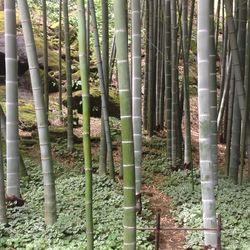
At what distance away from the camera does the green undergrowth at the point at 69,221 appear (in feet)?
14.2

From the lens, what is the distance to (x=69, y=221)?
466 cm

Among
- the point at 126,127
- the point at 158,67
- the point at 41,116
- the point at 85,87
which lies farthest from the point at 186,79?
the point at 126,127

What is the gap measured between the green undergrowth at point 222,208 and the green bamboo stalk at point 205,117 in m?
0.40

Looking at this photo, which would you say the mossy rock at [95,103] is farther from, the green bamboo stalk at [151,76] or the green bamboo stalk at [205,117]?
the green bamboo stalk at [205,117]

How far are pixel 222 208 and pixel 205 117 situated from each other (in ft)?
5.63

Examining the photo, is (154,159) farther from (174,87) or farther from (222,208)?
(222,208)

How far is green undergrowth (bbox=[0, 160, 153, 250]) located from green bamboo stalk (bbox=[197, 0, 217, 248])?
667mm

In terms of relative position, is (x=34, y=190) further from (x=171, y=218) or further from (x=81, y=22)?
(x=81, y=22)

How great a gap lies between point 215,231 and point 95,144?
505 cm

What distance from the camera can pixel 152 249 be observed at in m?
4.28

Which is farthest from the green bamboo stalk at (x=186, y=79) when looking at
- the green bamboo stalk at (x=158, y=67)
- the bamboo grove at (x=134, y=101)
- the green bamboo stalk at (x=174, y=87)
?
the green bamboo stalk at (x=158, y=67)

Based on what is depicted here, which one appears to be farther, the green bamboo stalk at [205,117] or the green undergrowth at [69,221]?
the green undergrowth at [69,221]

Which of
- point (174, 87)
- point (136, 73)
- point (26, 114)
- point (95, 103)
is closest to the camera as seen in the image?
point (136, 73)

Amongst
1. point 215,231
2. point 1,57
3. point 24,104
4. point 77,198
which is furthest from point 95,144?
point 215,231
